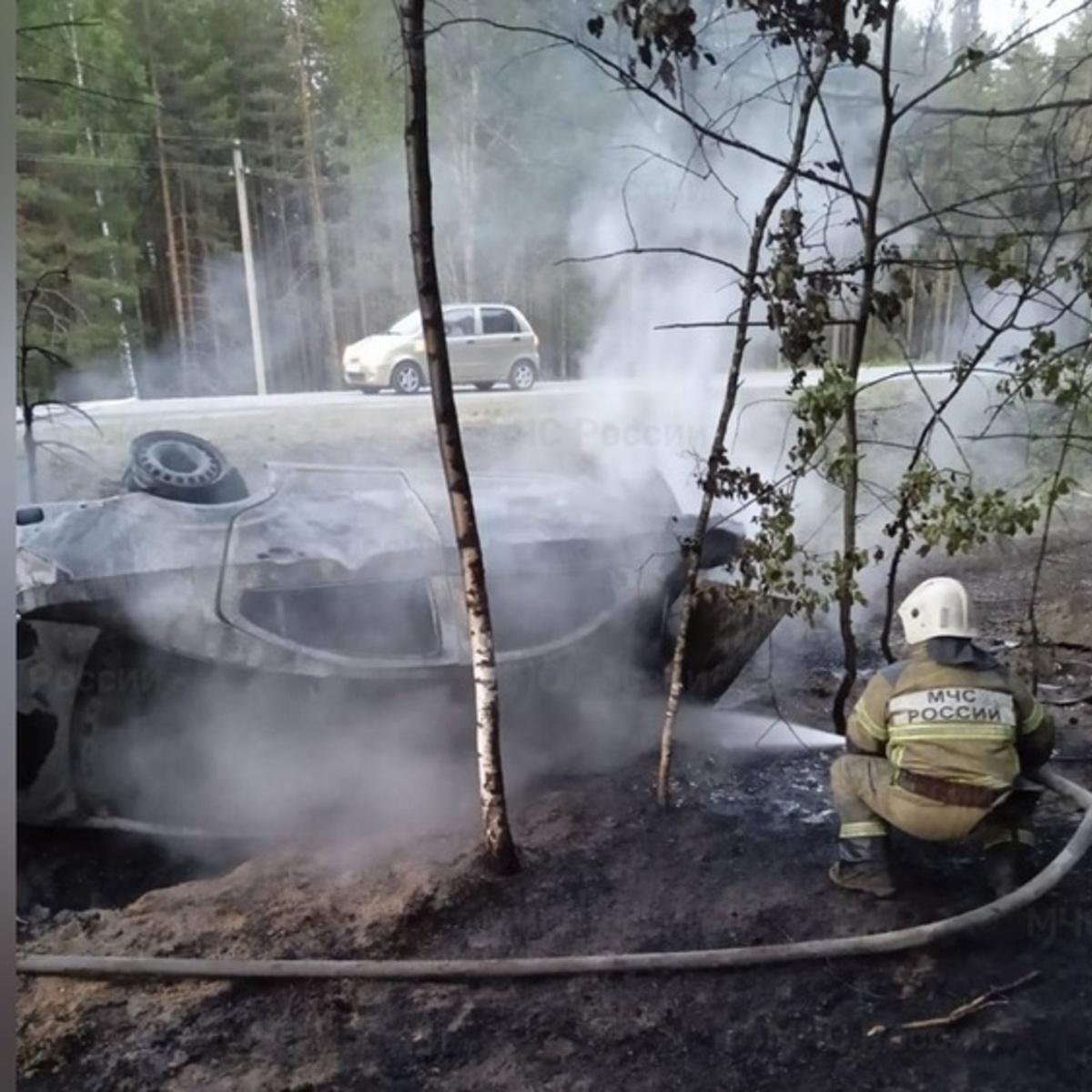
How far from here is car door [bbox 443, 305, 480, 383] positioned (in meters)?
3.06

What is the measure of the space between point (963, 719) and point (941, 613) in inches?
10.0

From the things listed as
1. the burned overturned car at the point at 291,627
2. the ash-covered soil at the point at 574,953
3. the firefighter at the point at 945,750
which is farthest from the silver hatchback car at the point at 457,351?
the firefighter at the point at 945,750

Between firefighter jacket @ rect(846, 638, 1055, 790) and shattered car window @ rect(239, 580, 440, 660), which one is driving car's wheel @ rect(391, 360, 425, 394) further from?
firefighter jacket @ rect(846, 638, 1055, 790)

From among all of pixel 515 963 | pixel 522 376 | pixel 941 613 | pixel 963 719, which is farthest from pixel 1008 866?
pixel 522 376

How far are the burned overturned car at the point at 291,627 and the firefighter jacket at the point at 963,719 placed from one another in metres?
0.67

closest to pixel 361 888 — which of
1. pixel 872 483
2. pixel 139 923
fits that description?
pixel 139 923

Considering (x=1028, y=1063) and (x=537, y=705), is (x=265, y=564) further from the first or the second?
(x=1028, y=1063)

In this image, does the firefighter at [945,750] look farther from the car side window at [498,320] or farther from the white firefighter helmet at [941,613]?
the car side window at [498,320]

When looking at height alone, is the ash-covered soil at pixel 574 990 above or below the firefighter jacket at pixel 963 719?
below

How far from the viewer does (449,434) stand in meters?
2.31

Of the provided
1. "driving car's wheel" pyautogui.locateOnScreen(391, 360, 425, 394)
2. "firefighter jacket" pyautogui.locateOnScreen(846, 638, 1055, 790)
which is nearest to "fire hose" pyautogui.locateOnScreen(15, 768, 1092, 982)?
→ "firefighter jacket" pyautogui.locateOnScreen(846, 638, 1055, 790)

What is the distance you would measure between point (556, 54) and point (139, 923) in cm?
277

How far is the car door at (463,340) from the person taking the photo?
3.06m

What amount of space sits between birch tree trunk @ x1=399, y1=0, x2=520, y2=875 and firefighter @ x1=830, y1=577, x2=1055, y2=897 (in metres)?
0.92
